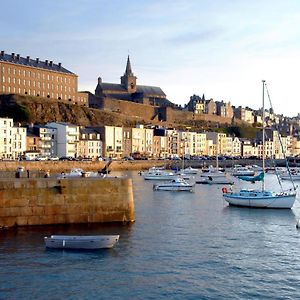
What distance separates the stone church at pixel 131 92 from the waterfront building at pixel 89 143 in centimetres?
3980

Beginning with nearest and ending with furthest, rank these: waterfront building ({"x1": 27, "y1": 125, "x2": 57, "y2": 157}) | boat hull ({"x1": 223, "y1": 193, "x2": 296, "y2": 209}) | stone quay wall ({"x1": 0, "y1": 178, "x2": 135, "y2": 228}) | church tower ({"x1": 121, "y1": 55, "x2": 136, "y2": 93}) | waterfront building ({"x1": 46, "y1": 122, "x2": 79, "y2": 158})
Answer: stone quay wall ({"x1": 0, "y1": 178, "x2": 135, "y2": 228}) → boat hull ({"x1": 223, "y1": 193, "x2": 296, "y2": 209}) → waterfront building ({"x1": 27, "y1": 125, "x2": 57, "y2": 157}) → waterfront building ({"x1": 46, "y1": 122, "x2": 79, "y2": 158}) → church tower ({"x1": 121, "y1": 55, "x2": 136, "y2": 93})

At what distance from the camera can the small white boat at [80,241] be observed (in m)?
19.5

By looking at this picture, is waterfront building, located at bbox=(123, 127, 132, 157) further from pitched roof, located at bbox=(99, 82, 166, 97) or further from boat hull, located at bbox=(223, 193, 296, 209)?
boat hull, located at bbox=(223, 193, 296, 209)

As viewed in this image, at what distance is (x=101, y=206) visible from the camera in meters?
23.2

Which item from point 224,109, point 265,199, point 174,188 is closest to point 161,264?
point 265,199

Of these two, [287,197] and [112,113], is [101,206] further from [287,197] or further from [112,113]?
[112,113]

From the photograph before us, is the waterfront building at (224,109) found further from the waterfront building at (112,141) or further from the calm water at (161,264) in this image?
the calm water at (161,264)

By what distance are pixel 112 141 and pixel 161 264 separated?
7681 centimetres

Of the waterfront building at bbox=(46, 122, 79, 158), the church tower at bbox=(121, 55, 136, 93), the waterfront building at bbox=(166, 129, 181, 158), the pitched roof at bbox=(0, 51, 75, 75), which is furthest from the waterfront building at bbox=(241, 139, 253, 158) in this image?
the waterfront building at bbox=(46, 122, 79, 158)

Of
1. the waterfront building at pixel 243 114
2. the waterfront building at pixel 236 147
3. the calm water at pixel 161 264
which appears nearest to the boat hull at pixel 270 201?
the calm water at pixel 161 264

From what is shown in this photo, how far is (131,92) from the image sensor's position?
450ft

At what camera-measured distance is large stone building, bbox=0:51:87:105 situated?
298ft

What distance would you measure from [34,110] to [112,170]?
22812 millimetres

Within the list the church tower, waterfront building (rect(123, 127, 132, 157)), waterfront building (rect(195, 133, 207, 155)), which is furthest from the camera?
the church tower
